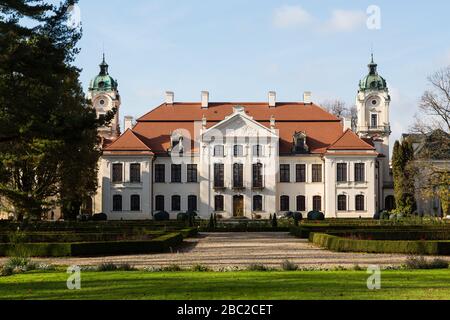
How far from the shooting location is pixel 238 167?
55.8 meters

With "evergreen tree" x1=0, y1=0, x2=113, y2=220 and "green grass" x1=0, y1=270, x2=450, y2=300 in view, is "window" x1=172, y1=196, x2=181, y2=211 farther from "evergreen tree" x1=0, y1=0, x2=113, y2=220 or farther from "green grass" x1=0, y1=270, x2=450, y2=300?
"green grass" x1=0, y1=270, x2=450, y2=300

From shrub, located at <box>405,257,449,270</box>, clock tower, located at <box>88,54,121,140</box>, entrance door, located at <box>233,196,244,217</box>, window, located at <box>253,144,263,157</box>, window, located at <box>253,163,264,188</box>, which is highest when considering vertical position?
clock tower, located at <box>88,54,121,140</box>

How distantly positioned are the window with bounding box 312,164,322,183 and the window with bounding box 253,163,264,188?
14.2 feet

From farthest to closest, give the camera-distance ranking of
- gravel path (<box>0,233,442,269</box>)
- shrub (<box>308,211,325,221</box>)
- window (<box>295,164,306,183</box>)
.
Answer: window (<box>295,164,306,183</box>) < shrub (<box>308,211,325,221</box>) < gravel path (<box>0,233,442,269</box>)

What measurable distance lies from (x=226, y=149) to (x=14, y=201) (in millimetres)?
28657

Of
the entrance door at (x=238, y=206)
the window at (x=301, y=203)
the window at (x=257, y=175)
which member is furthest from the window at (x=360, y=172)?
the entrance door at (x=238, y=206)

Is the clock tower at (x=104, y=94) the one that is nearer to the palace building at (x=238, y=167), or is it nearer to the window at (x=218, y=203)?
the palace building at (x=238, y=167)

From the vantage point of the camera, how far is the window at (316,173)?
56062 mm

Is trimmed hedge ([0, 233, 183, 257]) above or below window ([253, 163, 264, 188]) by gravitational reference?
below

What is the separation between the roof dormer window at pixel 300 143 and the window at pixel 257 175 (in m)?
3.25

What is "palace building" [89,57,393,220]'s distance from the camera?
180ft

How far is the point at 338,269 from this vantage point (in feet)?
52.7

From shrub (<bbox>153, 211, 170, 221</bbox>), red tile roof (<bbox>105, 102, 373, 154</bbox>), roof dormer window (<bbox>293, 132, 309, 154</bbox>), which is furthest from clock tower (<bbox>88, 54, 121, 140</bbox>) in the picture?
roof dormer window (<bbox>293, 132, 309, 154</bbox>)
